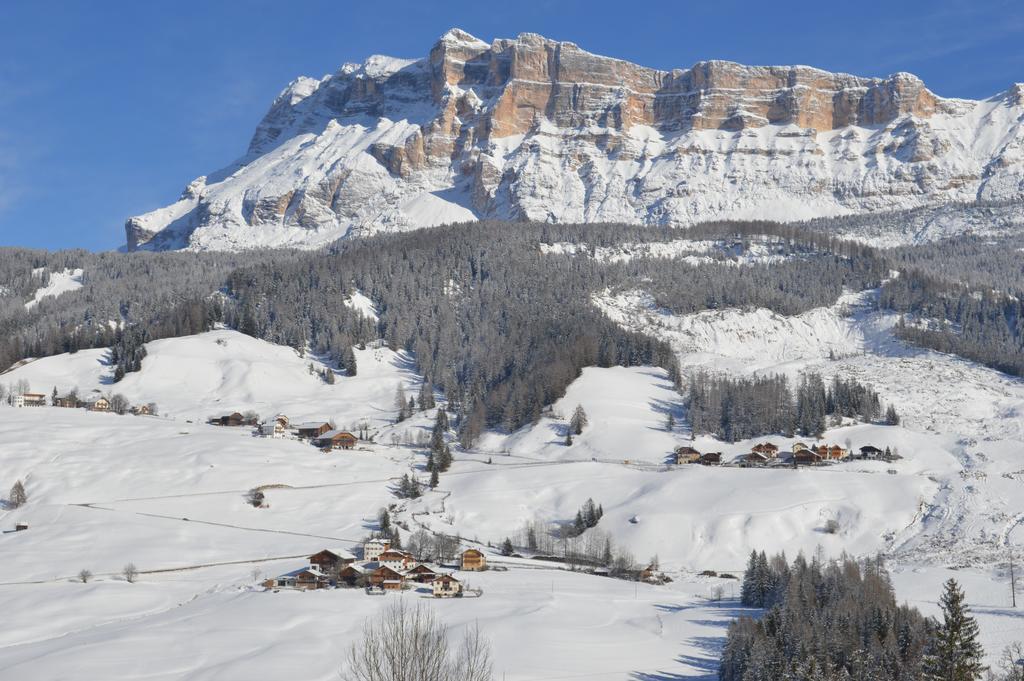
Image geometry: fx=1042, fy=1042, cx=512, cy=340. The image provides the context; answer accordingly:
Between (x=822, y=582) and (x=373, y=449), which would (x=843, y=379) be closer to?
(x=373, y=449)

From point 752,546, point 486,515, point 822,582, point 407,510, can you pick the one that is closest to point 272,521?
point 407,510

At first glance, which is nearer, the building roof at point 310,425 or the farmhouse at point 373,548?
the farmhouse at point 373,548

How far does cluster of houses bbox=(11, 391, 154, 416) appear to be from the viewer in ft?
502

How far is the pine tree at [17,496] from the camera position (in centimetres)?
10812

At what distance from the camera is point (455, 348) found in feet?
649

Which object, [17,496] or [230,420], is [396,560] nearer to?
[17,496]

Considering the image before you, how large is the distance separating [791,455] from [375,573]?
64.5 m

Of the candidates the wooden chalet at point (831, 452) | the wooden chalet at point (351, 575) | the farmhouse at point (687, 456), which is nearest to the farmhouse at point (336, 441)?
the farmhouse at point (687, 456)

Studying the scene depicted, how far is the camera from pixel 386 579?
263 feet

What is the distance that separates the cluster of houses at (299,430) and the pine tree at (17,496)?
122ft

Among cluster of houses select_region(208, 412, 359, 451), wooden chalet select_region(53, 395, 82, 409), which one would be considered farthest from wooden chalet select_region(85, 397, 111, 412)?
cluster of houses select_region(208, 412, 359, 451)

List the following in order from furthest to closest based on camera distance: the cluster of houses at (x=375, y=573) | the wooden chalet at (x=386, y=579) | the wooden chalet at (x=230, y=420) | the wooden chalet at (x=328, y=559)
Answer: the wooden chalet at (x=230, y=420)
the wooden chalet at (x=328, y=559)
the wooden chalet at (x=386, y=579)
the cluster of houses at (x=375, y=573)

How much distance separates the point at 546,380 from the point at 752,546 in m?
62.9

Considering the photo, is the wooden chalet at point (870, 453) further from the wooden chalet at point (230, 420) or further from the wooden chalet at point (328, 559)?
the wooden chalet at point (230, 420)
